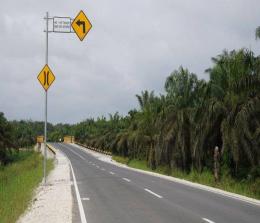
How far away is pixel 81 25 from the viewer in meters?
18.0

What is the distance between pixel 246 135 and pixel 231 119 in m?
1.71

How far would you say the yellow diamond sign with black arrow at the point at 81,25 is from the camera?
1794 centimetres

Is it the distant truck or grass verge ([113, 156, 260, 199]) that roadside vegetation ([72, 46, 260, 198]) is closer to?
grass verge ([113, 156, 260, 199])

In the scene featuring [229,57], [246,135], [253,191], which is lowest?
[253,191]

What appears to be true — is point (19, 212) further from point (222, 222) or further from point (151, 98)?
point (151, 98)

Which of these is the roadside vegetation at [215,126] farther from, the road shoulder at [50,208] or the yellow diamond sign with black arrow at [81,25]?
the yellow diamond sign with black arrow at [81,25]

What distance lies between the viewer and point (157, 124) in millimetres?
49625

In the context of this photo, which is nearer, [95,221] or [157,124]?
[95,221]

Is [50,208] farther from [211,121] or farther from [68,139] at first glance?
[68,139]

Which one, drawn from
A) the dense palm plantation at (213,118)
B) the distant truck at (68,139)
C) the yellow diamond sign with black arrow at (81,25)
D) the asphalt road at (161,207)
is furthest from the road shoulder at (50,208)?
the distant truck at (68,139)

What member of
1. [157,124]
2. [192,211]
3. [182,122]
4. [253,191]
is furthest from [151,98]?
[192,211]

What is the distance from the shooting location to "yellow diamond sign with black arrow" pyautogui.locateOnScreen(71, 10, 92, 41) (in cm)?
1794

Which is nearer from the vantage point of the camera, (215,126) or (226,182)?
(226,182)

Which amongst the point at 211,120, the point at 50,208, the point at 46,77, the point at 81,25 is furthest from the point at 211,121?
the point at 50,208
